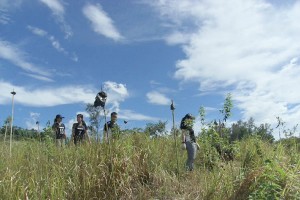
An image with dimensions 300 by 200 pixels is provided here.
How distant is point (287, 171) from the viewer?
7340 mm

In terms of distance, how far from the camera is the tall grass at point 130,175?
731cm

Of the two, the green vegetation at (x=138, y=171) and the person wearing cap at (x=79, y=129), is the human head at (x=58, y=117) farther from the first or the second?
the green vegetation at (x=138, y=171)

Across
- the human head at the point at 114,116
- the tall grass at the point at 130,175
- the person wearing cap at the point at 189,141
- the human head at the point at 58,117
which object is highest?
the human head at the point at 58,117

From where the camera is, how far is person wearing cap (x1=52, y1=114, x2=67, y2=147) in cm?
1042

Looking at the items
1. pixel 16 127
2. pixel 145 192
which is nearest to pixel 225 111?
pixel 145 192

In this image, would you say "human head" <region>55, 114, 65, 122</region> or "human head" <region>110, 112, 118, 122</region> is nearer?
"human head" <region>110, 112, 118, 122</region>

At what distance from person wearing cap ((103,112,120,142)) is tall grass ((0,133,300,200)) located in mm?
235

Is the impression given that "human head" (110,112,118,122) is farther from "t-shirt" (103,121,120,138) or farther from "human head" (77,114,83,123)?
"human head" (77,114,83,123)

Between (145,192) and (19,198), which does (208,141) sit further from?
(19,198)

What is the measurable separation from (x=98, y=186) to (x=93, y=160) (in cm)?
58

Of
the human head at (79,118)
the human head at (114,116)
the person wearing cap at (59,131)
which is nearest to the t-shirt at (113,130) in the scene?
the human head at (114,116)

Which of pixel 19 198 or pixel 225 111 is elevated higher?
pixel 225 111

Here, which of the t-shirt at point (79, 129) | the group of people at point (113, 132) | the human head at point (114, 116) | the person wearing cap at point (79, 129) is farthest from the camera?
the t-shirt at point (79, 129)

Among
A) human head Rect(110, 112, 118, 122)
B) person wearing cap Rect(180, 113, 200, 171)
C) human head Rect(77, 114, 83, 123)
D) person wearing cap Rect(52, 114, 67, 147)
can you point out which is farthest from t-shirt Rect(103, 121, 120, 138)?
human head Rect(77, 114, 83, 123)
